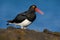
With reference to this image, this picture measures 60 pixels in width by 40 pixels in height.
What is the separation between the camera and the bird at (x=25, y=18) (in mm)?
14543

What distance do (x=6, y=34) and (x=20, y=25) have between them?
266 centimetres

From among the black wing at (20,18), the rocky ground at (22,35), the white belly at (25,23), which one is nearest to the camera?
the rocky ground at (22,35)

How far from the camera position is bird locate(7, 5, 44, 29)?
47.7 feet

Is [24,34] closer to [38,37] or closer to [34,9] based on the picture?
[38,37]

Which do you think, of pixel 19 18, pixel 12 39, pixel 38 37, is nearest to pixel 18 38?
pixel 12 39

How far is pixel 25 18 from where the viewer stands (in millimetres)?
14719

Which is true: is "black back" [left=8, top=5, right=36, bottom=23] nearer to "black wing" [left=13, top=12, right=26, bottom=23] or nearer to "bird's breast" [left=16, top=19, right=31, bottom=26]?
"black wing" [left=13, top=12, right=26, bottom=23]

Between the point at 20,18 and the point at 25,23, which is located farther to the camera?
the point at 20,18

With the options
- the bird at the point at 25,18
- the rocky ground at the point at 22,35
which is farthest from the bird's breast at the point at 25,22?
the rocky ground at the point at 22,35

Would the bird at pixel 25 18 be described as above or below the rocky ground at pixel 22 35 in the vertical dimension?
above

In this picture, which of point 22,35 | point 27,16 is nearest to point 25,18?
point 27,16

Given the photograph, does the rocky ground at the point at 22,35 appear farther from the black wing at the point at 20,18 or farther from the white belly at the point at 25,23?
the black wing at the point at 20,18

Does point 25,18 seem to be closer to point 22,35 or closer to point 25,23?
point 25,23

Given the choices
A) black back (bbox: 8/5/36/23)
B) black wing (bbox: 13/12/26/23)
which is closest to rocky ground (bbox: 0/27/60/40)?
black back (bbox: 8/5/36/23)
